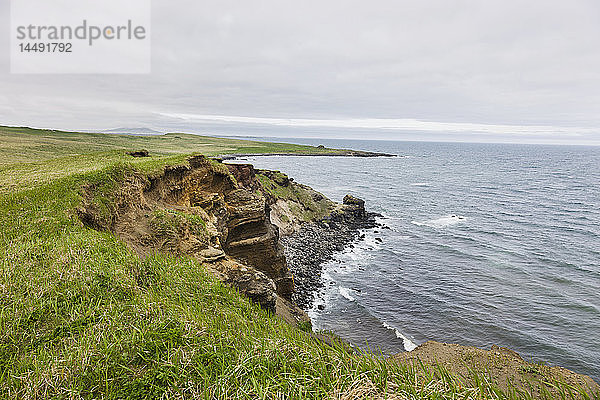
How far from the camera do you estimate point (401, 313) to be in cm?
2522

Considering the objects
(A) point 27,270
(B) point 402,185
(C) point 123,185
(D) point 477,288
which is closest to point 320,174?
(B) point 402,185

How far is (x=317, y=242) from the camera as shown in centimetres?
4091

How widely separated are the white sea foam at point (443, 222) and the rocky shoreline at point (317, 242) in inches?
285

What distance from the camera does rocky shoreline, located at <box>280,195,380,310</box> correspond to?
29.5 metres

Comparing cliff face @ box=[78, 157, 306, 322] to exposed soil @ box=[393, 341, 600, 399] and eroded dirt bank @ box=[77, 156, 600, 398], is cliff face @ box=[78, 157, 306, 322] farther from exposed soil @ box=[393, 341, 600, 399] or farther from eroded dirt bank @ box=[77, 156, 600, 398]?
exposed soil @ box=[393, 341, 600, 399]

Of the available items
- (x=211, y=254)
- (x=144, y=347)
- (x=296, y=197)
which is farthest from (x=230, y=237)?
(x=296, y=197)

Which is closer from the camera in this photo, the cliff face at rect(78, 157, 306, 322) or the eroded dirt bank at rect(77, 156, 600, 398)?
the eroded dirt bank at rect(77, 156, 600, 398)

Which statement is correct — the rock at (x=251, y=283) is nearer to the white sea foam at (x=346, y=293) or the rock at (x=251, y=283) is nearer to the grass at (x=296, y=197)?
the white sea foam at (x=346, y=293)

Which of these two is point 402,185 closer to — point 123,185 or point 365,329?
point 365,329

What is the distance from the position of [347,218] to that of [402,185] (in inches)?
1631

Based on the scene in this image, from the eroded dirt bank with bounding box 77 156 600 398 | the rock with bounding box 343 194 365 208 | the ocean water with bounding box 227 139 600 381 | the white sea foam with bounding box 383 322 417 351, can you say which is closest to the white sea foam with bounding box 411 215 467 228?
the ocean water with bounding box 227 139 600 381

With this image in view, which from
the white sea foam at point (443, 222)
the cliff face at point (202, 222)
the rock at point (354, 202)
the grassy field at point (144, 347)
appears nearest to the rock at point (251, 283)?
the cliff face at point (202, 222)

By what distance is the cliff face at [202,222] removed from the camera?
12.5m

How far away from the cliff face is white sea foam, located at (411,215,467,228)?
3337 centimetres
